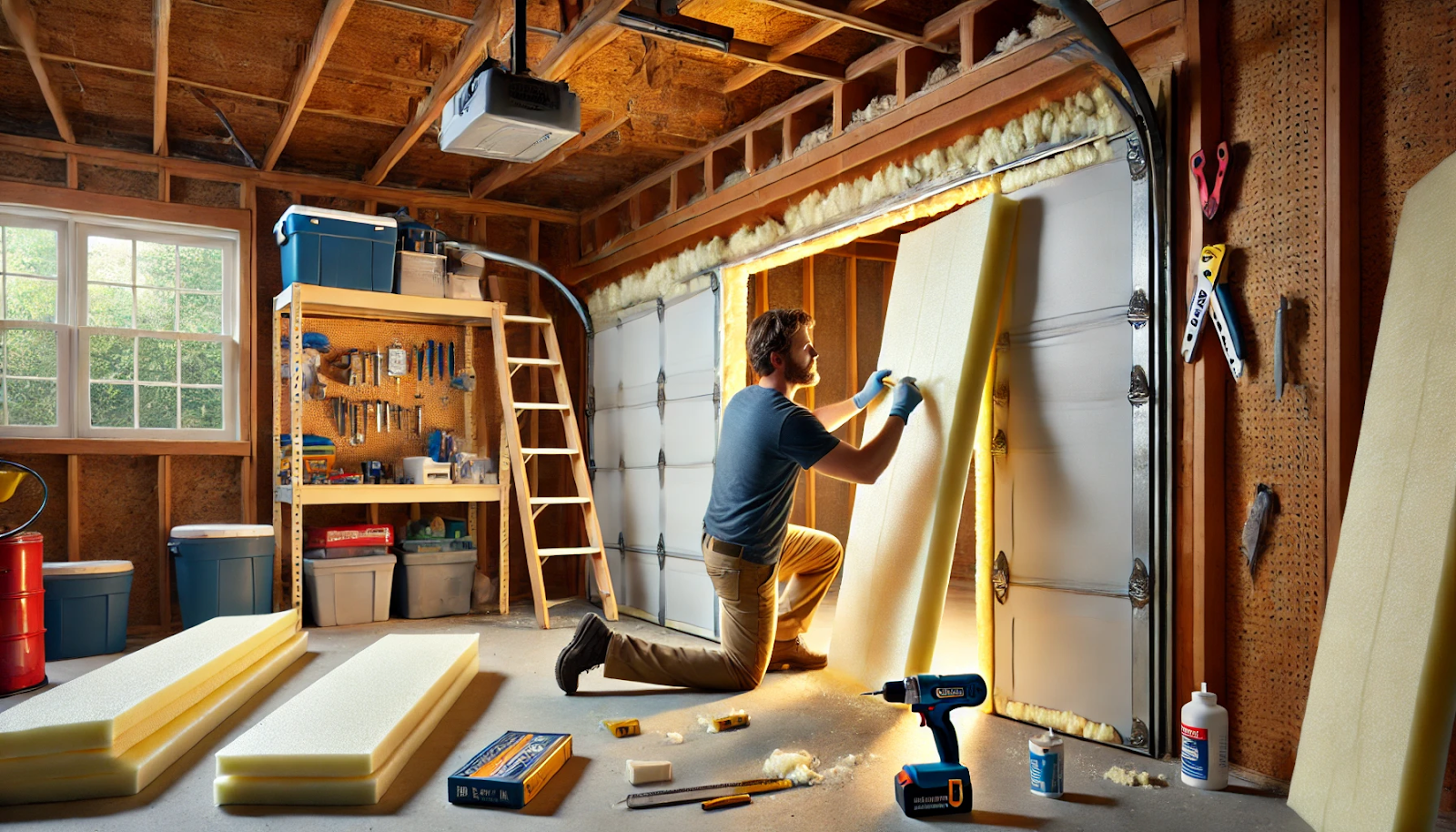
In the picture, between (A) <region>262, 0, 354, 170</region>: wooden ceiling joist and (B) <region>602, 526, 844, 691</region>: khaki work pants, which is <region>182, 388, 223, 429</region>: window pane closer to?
(A) <region>262, 0, 354, 170</region>: wooden ceiling joist

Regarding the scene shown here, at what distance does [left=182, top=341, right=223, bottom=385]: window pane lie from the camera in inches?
219

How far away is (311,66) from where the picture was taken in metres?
4.07

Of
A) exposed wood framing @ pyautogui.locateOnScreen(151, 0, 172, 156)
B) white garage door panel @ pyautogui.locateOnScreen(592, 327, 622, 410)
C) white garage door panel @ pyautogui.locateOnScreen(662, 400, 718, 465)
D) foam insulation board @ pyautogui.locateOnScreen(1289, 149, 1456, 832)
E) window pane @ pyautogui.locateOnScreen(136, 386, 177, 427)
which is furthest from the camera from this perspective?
white garage door panel @ pyautogui.locateOnScreen(592, 327, 622, 410)

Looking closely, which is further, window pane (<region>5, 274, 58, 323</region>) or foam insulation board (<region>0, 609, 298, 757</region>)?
window pane (<region>5, 274, 58, 323</region>)

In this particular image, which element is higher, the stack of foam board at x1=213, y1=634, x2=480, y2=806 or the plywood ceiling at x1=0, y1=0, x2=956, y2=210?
the plywood ceiling at x1=0, y1=0, x2=956, y2=210

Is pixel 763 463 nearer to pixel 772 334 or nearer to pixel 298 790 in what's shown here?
pixel 772 334

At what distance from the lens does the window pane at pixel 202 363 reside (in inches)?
219

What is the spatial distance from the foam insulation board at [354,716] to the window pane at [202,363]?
98.8 inches

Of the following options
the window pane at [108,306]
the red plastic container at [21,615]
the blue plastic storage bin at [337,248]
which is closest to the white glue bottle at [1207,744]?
the red plastic container at [21,615]

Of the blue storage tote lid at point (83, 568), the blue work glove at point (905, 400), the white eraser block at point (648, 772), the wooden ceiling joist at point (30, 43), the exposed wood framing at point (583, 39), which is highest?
the wooden ceiling joist at point (30, 43)

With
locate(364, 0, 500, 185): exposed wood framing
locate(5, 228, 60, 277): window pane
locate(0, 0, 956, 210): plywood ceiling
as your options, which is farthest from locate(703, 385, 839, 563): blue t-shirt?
locate(5, 228, 60, 277): window pane

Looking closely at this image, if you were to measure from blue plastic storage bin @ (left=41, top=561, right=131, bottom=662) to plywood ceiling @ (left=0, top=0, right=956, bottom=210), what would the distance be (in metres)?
2.39

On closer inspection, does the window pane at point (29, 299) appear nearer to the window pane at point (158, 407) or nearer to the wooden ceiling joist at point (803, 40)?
the window pane at point (158, 407)

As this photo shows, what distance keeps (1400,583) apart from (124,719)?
3.36 metres
